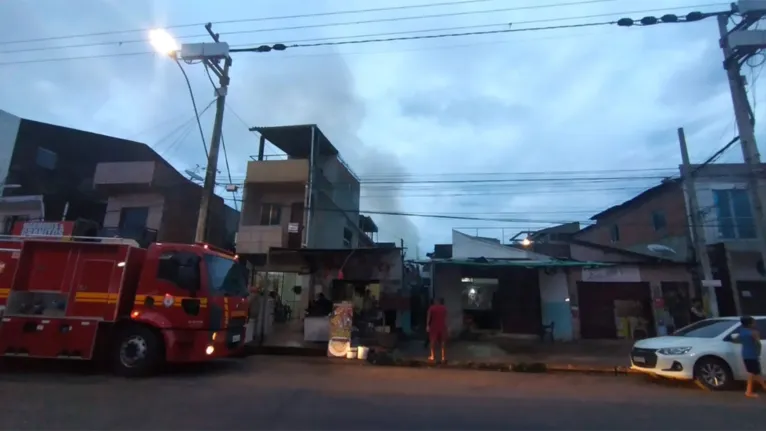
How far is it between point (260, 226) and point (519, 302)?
1320cm

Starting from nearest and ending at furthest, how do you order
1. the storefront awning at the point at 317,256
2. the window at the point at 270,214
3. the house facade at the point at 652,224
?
the storefront awning at the point at 317,256 < the house facade at the point at 652,224 < the window at the point at 270,214

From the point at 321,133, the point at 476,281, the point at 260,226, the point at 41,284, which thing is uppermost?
the point at 321,133

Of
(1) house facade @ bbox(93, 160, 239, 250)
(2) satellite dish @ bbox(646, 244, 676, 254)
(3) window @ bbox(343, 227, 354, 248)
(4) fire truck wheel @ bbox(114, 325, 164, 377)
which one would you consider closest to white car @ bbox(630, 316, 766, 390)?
(4) fire truck wheel @ bbox(114, 325, 164, 377)

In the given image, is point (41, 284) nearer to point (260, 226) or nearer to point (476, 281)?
point (260, 226)

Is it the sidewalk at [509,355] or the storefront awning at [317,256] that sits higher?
the storefront awning at [317,256]

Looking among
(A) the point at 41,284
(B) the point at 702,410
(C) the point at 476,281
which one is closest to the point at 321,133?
(C) the point at 476,281

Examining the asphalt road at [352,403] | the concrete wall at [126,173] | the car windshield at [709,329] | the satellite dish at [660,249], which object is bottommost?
the asphalt road at [352,403]

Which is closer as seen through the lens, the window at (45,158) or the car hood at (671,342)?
the car hood at (671,342)

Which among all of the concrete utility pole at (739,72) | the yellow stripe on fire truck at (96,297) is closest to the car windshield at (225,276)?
the yellow stripe on fire truck at (96,297)

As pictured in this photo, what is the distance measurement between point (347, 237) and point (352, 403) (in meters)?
21.6

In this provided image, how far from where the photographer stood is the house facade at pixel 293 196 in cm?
2175

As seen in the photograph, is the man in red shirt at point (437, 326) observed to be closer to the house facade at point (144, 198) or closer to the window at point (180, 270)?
the window at point (180, 270)

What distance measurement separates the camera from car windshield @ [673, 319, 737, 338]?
370 inches

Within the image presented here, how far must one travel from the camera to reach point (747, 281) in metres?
18.5
